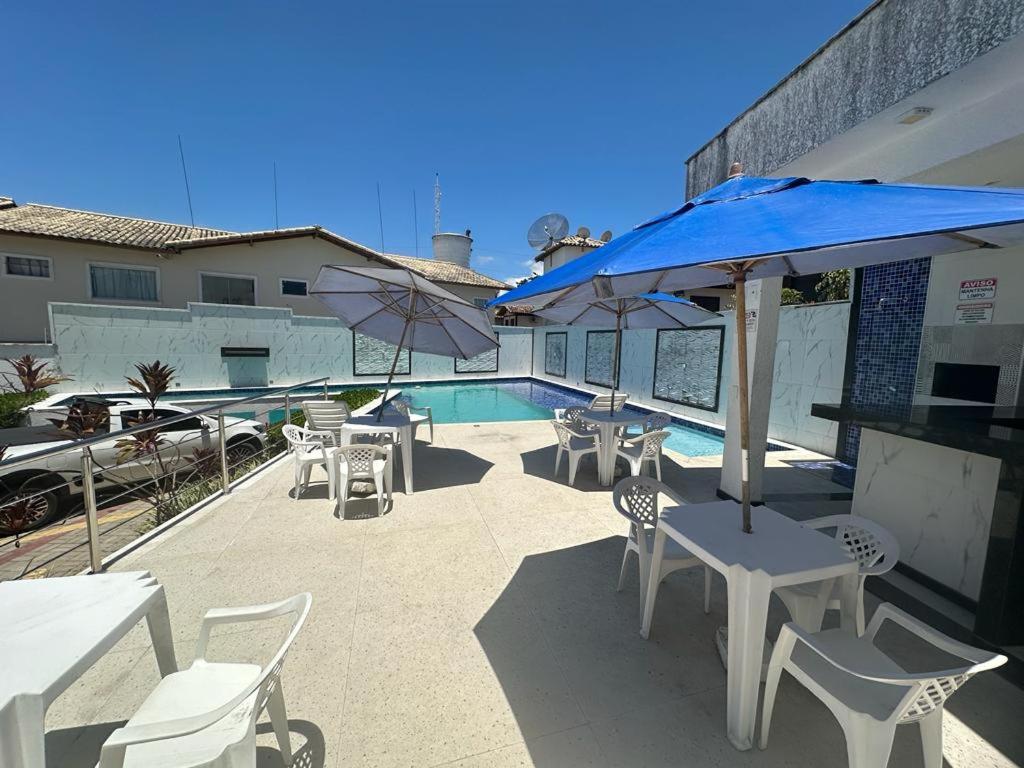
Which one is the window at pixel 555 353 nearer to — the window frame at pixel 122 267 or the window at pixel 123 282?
the window frame at pixel 122 267

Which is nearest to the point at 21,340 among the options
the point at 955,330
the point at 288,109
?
the point at 288,109

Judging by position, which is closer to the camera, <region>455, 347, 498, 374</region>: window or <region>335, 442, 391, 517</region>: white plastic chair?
<region>335, 442, 391, 517</region>: white plastic chair

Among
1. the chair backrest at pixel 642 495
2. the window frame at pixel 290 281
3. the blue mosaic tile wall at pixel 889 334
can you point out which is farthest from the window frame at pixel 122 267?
the blue mosaic tile wall at pixel 889 334

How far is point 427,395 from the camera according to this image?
50.9 ft

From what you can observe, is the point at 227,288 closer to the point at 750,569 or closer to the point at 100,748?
the point at 100,748

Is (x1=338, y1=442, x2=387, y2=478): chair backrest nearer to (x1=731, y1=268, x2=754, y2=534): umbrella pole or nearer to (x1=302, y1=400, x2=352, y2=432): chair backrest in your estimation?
(x1=302, y1=400, x2=352, y2=432): chair backrest

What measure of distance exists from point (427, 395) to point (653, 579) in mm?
13810

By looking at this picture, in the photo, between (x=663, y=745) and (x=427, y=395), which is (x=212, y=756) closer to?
(x=663, y=745)

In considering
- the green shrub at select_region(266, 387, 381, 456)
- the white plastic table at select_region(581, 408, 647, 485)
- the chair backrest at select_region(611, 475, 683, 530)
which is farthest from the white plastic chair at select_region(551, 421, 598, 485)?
the green shrub at select_region(266, 387, 381, 456)

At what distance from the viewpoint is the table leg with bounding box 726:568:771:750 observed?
1.73 m

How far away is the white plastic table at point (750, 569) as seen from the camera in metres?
1.73

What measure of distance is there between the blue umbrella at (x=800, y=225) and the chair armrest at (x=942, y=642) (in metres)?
0.66

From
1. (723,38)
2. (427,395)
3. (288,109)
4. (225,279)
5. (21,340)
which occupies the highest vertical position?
(288,109)

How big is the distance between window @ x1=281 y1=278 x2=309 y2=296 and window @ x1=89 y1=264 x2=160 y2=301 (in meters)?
4.06
